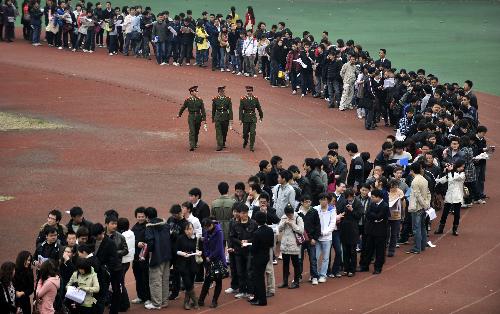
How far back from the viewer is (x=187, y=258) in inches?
662

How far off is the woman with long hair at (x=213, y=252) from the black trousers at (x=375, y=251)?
9.07 feet

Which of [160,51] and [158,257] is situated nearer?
[158,257]

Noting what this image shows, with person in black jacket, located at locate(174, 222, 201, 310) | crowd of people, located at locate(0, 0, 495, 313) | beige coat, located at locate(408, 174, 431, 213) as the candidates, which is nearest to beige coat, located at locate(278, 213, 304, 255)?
crowd of people, located at locate(0, 0, 495, 313)

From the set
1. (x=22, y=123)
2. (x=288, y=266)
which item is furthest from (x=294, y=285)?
(x=22, y=123)

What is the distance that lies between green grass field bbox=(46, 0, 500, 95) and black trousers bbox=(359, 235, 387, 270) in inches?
696

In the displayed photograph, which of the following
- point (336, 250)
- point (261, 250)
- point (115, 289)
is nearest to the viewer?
point (115, 289)

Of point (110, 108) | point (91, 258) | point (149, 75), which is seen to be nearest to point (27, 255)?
point (91, 258)

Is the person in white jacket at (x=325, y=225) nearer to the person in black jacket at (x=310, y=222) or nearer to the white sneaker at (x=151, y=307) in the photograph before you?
the person in black jacket at (x=310, y=222)

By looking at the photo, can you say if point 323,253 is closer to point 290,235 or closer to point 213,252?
point 290,235

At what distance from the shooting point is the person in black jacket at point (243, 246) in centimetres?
1695

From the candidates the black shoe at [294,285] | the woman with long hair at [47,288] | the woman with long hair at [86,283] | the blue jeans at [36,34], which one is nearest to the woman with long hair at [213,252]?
the black shoe at [294,285]

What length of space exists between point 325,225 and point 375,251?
126 centimetres

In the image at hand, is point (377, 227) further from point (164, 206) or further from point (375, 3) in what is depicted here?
point (375, 3)

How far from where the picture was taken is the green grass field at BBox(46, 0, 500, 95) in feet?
127
